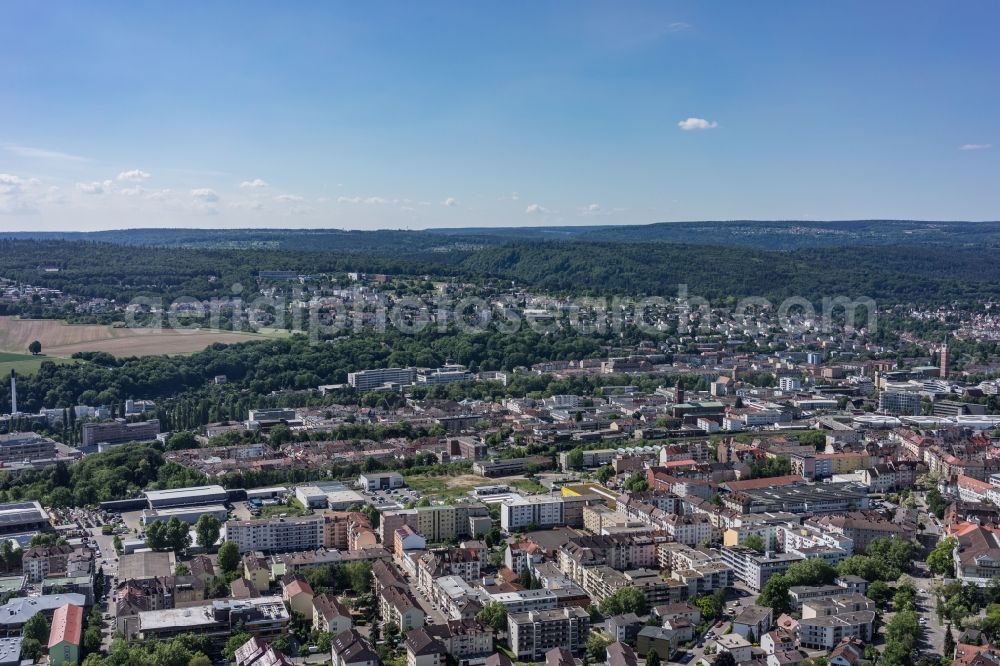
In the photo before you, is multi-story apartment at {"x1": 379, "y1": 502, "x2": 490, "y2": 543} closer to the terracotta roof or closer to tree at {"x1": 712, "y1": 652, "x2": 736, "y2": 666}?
the terracotta roof

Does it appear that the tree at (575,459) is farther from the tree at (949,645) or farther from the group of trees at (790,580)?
the tree at (949,645)

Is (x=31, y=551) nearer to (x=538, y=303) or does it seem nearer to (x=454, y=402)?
(x=454, y=402)

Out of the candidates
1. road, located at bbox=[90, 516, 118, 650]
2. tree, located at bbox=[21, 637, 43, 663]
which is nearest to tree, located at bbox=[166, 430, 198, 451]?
road, located at bbox=[90, 516, 118, 650]

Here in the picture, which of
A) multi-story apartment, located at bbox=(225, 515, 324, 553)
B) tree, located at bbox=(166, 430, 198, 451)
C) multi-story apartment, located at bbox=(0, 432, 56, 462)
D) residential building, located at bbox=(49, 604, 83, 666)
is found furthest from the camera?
tree, located at bbox=(166, 430, 198, 451)

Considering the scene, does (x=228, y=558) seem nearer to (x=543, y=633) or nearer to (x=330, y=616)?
(x=330, y=616)

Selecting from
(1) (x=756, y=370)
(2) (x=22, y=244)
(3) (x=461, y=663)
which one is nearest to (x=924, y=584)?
(3) (x=461, y=663)

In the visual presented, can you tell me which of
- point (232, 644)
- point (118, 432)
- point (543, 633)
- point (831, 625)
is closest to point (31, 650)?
point (232, 644)

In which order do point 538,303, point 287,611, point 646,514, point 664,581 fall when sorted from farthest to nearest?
point 538,303 < point 646,514 < point 664,581 < point 287,611
